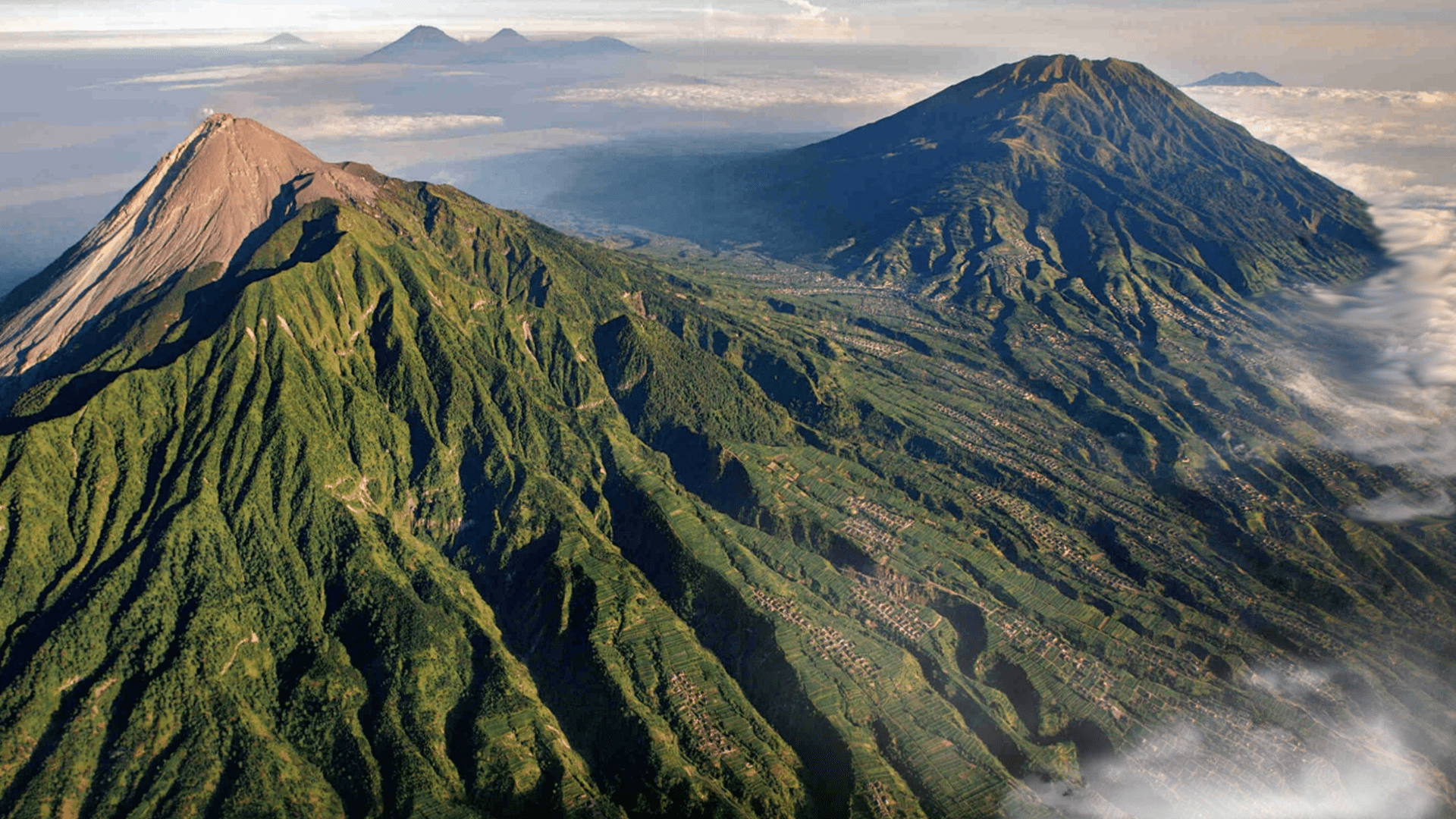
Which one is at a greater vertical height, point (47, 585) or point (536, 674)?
point (47, 585)

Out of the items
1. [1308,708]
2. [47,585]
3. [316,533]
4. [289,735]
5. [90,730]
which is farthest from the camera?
[316,533]

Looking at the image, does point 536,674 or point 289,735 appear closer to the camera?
point 289,735

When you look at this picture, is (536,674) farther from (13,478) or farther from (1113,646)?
(1113,646)

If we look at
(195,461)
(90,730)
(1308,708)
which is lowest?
(1308,708)

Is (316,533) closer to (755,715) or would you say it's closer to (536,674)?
(536,674)

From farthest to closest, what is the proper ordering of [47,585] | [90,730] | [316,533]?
[316,533]
[47,585]
[90,730]

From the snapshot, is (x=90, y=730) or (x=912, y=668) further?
(x=912, y=668)

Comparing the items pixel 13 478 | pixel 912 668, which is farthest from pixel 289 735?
pixel 912 668

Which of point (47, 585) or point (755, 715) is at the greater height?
point (47, 585)

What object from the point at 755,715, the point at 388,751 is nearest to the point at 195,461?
the point at 388,751
